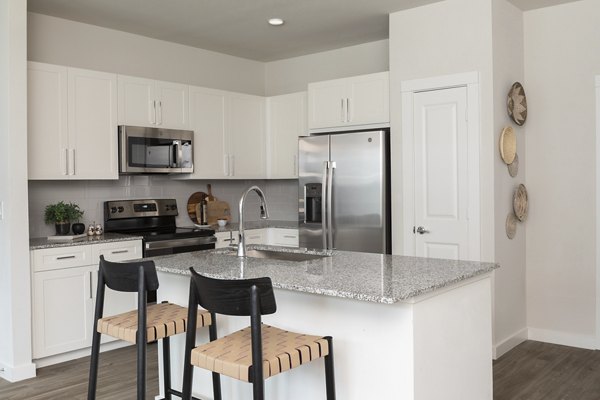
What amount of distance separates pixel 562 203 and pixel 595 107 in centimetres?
79

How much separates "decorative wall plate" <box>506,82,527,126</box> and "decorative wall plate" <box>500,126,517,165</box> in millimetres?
136

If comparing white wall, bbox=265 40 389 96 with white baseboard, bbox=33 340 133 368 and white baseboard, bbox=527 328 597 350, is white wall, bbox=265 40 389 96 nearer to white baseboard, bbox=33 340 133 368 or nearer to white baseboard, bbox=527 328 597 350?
white baseboard, bbox=527 328 597 350

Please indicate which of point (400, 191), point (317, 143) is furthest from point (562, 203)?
point (317, 143)

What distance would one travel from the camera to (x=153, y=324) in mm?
2590

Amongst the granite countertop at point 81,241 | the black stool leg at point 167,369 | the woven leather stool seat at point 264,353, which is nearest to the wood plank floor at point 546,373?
the woven leather stool seat at point 264,353

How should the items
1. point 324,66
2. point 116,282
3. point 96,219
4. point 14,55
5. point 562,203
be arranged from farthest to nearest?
point 324,66
point 96,219
point 562,203
point 14,55
point 116,282

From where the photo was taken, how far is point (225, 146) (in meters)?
5.47

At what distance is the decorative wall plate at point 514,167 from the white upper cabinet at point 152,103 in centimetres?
285

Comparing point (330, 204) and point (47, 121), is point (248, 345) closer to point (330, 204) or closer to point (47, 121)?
point (330, 204)

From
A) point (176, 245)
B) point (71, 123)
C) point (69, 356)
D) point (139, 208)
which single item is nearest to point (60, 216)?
point (71, 123)

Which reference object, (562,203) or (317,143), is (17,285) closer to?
(317,143)

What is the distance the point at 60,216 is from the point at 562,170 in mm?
4030

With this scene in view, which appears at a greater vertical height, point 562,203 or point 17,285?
point 562,203

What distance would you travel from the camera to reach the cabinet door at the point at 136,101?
4594mm
